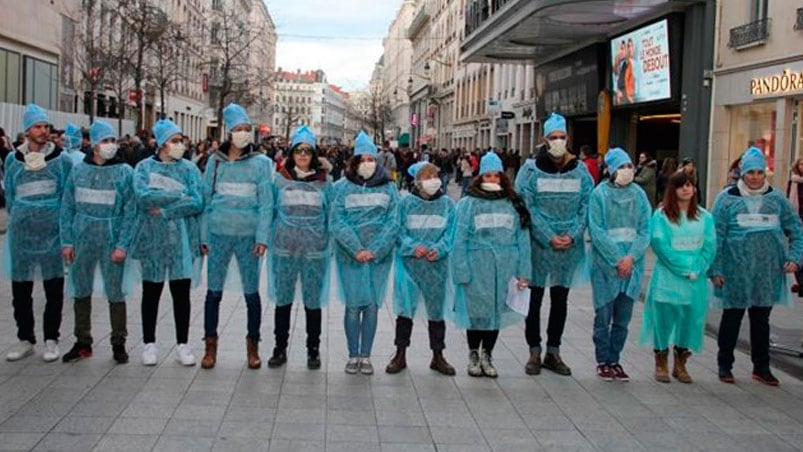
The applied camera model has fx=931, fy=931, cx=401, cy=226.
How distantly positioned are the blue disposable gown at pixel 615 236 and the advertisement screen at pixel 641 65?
15218mm

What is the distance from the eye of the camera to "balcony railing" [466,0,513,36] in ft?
93.9

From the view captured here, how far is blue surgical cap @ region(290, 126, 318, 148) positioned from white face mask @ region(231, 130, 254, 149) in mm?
361

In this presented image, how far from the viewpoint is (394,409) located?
6453 millimetres

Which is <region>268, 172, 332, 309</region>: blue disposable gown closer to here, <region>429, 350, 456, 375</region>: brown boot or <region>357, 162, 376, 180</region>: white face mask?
<region>357, 162, 376, 180</region>: white face mask

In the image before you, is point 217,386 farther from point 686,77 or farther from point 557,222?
point 686,77

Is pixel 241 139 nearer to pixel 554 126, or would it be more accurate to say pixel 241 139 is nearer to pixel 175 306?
pixel 175 306

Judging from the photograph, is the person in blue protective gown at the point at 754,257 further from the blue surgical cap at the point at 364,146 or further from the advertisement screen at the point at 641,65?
the advertisement screen at the point at 641,65

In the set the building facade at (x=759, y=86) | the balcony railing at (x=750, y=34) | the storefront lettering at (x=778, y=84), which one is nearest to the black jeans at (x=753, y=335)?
the building facade at (x=759, y=86)

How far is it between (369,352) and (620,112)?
2120cm

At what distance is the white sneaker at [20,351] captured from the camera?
294 inches

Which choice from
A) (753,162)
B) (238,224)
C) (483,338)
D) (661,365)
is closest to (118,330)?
(238,224)

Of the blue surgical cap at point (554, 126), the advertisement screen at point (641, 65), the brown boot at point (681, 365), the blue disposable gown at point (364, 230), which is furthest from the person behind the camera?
the advertisement screen at point (641, 65)

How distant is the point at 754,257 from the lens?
24.6ft

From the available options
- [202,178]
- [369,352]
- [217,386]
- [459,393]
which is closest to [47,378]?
[217,386]
